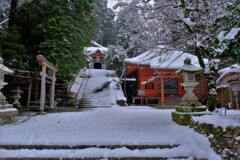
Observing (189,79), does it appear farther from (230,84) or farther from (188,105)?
(230,84)

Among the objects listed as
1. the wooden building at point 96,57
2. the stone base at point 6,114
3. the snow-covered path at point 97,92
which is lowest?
the stone base at point 6,114

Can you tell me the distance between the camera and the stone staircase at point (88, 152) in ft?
14.0

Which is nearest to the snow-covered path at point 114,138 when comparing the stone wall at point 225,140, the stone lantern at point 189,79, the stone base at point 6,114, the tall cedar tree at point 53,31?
the stone wall at point 225,140

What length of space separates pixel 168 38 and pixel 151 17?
128cm

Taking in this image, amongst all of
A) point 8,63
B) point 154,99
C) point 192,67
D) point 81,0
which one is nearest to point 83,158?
point 192,67

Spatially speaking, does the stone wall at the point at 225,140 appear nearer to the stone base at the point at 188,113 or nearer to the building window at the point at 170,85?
the stone base at the point at 188,113

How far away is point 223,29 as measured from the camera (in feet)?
13.3

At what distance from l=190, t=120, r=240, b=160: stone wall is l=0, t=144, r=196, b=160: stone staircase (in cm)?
60

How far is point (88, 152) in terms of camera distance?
14.3 ft

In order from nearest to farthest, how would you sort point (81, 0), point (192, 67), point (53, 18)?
1. point (192, 67)
2. point (53, 18)
3. point (81, 0)

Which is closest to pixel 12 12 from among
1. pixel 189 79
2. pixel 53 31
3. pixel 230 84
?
pixel 53 31

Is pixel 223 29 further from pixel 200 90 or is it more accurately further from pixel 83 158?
pixel 200 90

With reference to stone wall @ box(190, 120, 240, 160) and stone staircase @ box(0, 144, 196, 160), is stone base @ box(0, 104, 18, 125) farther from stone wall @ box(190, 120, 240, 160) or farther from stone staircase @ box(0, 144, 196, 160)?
stone wall @ box(190, 120, 240, 160)

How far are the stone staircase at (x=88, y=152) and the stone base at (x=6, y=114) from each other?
2033 mm
